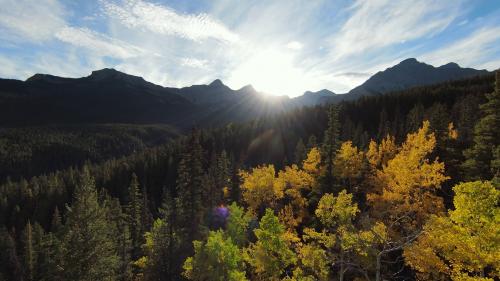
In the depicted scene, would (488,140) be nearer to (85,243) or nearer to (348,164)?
(348,164)

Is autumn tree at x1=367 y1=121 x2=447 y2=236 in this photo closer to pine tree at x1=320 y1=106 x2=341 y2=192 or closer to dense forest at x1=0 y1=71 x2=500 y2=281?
dense forest at x1=0 y1=71 x2=500 y2=281

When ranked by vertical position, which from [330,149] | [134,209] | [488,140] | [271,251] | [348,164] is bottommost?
[134,209]

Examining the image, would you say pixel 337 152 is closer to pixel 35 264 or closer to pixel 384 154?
pixel 384 154

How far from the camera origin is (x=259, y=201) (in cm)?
6166

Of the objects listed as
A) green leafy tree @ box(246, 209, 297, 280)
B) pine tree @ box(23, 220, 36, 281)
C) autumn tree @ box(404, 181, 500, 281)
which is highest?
autumn tree @ box(404, 181, 500, 281)

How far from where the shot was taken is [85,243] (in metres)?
32.7

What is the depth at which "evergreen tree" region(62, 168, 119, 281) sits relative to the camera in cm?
3203

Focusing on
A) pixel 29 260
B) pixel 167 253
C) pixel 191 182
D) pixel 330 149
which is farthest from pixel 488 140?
pixel 29 260

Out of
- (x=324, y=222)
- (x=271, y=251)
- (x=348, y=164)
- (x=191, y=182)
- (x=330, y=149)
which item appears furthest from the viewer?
(x=348, y=164)

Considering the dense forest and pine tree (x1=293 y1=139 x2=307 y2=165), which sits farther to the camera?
pine tree (x1=293 y1=139 x2=307 y2=165)

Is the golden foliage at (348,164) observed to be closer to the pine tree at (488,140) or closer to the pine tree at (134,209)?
the pine tree at (488,140)

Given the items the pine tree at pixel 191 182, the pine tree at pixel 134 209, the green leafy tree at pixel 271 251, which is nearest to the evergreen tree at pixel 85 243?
the green leafy tree at pixel 271 251

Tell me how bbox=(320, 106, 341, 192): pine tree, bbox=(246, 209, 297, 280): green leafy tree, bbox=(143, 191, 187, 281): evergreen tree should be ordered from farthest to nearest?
bbox=(143, 191, 187, 281): evergreen tree
bbox=(320, 106, 341, 192): pine tree
bbox=(246, 209, 297, 280): green leafy tree

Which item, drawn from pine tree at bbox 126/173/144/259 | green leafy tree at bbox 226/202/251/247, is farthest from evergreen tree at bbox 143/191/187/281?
pine tree at bbox 126/173/144/259
